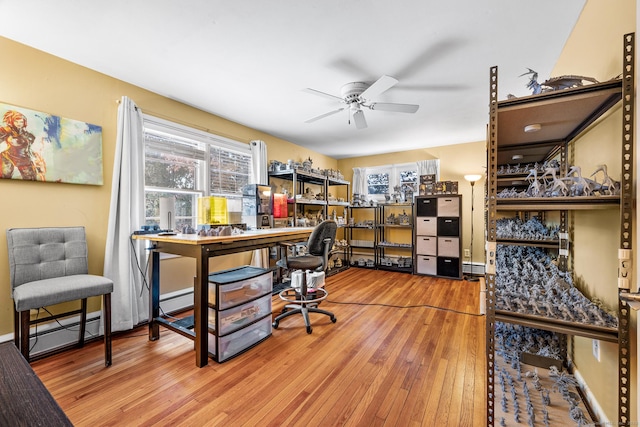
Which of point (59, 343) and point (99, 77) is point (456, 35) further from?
point (59, 343)

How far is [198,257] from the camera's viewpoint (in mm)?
1787

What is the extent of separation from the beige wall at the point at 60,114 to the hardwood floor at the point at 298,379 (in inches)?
34.8

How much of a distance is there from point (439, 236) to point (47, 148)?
4.99 meters

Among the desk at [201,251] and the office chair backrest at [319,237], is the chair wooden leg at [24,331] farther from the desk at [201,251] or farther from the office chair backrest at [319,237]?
the office chair backrest at [319,237]

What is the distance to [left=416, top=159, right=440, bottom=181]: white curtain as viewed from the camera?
5031 mm

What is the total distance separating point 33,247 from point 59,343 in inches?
33.1

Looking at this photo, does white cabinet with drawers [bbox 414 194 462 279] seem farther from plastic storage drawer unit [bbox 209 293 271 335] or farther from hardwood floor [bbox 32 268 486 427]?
plastic storage drawer unit [bbox 209 293 271 335]

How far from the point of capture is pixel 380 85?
224cm

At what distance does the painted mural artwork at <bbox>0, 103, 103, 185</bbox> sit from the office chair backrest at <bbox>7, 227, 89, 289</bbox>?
0.43 meters

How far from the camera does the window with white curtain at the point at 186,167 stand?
2840 millimetres

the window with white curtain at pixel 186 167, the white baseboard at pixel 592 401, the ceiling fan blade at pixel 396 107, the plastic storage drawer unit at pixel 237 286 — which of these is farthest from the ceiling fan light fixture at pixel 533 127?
the window with white curtain at pixel 186 167

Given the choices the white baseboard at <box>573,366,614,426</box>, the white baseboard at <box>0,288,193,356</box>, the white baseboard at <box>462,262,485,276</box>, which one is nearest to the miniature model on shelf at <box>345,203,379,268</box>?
the white baseboard at <box>462,262,485,276</box>

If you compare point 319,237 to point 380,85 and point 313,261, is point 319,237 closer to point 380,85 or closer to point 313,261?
point 313,261

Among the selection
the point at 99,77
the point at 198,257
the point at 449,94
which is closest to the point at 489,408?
the point at 198,257
